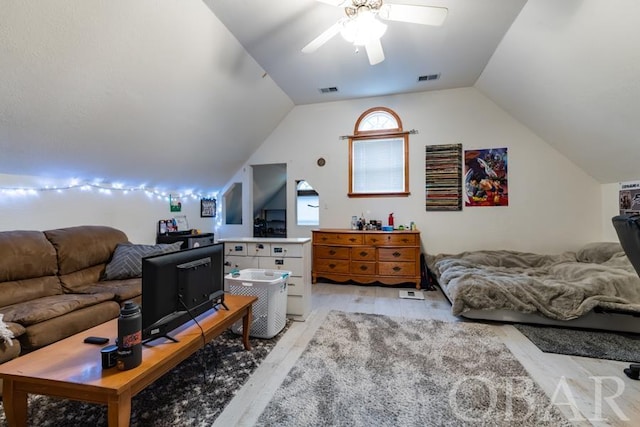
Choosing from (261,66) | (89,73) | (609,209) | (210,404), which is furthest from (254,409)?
(609,209)

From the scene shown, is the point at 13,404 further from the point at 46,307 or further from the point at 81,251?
the point at 81,251

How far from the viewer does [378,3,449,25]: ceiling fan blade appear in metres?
1.94

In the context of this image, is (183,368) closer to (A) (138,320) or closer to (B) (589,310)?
(A) (138,320)

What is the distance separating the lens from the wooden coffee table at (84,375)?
1165 mm

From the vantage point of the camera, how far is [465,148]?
446cm

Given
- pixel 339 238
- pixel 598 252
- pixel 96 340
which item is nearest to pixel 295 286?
pixel 339 238

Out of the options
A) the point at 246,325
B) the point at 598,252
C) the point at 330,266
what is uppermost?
the point at 598,252

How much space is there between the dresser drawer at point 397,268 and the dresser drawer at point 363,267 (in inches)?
4.1

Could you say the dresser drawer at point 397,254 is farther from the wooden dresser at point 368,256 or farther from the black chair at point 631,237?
the black chair at point 631,237

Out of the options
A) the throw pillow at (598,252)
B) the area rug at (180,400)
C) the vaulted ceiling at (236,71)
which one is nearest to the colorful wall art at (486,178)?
the vaulted ceiling at (236,71)

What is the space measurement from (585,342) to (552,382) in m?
0.91

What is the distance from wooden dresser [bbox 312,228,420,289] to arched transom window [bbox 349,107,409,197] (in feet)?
2.85

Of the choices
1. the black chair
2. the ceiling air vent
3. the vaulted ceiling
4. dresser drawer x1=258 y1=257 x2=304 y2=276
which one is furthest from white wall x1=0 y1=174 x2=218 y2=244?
the black chair

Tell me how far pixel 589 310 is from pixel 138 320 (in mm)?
3529
